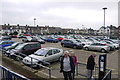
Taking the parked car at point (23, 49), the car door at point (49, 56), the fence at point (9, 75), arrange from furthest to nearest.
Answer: the parked car at point (23, 49)
the car door at point (49, 56)
the fence at point (9, 75)

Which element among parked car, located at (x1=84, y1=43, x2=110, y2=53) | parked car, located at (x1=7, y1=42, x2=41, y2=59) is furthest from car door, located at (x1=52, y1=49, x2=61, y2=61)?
parked car, located at (x1=84, y1=43, x2=110, y2=53)

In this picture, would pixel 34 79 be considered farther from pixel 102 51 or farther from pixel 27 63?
pixel 102 51

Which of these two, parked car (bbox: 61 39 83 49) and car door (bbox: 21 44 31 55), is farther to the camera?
parked car (bbox: 61 39 83 49)

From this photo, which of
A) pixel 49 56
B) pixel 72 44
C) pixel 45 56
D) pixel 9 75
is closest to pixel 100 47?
pixel 72 44

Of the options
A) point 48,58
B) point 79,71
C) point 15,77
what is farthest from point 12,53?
point 15,77

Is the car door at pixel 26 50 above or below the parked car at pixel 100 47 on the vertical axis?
above

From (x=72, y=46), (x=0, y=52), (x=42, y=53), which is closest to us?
(x=42, y=53)

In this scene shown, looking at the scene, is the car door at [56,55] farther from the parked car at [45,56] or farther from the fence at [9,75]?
the fence at [9,75]

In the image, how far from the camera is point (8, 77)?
4.91 metres

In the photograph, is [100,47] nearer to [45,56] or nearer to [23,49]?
[45,56]

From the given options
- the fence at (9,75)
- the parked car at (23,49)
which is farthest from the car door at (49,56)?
the fence at (9,75)

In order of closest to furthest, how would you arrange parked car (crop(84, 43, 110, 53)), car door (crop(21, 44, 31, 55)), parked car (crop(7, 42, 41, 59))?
1. parked car (crop(7, 42, 41, 59))
2. car door (crop(21, 44, 31, 55))
3. parked car (crop(84, 43, 110, 53))

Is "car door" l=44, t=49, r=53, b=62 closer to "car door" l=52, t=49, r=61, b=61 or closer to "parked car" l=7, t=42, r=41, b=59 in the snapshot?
"car door" l=52, t=49, r=61, b=61

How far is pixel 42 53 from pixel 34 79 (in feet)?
12.4
